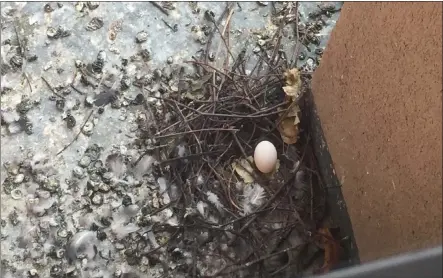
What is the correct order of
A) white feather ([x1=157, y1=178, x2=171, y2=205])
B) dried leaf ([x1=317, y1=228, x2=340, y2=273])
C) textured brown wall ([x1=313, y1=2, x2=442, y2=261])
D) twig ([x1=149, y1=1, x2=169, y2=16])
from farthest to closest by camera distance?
1. twig ([x1=149, y1=1, x2=169, y2=16])
2. white feather ([x1=157, y1=178, x2=171, y2=205])
3. dried leaf ([x1=317, y1=228, x2=340, y2=273])
4. textured brown wall ([x1=313, y1=2, x2=442, y2=261])

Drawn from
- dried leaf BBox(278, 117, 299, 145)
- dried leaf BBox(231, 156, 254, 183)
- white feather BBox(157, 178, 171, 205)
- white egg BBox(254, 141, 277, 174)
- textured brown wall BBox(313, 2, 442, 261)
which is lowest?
white feather BBox(157, 178, 171, 205)

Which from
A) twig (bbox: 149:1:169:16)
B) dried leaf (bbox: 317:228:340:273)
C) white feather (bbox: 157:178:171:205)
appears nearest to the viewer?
dried leaf (bbox: 317:228:340:273)

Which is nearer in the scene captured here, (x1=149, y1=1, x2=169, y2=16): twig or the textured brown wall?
the textured brown wall

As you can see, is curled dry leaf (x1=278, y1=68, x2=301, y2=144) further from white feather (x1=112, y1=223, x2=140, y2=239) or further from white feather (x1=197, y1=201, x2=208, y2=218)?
white feather (x1=112, y1=223, x2=140, y2=239)

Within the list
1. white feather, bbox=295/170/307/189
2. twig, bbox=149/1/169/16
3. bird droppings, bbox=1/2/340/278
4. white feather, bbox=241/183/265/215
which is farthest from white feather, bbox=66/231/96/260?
twig, bbox=149/1/169/16

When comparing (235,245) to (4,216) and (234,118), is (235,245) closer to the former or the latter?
(234,118)

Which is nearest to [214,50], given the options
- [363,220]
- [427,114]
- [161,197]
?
[161,197]

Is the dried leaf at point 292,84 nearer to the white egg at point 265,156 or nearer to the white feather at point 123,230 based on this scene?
the white egg at point 265,156
